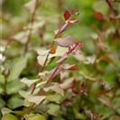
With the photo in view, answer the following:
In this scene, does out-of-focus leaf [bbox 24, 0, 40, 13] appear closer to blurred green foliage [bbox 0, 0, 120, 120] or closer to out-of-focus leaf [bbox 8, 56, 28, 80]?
blurred green foliage [bbox 0, 0, 120, 120]

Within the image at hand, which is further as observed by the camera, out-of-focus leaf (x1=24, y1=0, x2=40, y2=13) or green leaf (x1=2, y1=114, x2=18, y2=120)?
out-of-focus leaf (x1=24, y1=0, x2=40, y2=13)

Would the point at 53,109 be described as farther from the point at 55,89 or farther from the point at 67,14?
the point at 67,14

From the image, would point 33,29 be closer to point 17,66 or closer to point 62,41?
point 17,66

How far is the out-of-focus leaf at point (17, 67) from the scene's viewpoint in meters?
1.00

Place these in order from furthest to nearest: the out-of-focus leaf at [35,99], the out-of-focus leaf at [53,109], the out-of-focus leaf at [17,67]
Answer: the out-of-focus leaf at [17,67] → the out-of-focus leaf at [53,109] → the out-of-focus leaf at [35,99]

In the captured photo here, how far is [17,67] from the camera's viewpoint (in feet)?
3.38

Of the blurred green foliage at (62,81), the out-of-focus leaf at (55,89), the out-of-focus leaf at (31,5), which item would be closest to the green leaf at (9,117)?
the blurred green foliage at (62,81)

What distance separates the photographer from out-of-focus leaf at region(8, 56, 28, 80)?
1.00 m

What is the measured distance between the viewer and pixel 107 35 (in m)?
1.18

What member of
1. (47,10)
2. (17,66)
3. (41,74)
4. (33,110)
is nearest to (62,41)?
(41,74)

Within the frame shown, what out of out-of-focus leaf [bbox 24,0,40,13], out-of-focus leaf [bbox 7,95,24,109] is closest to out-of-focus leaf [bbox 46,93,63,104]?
out-of-focus leaf [bbox 7,95,24,109]

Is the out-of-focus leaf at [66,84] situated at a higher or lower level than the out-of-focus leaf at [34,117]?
lower

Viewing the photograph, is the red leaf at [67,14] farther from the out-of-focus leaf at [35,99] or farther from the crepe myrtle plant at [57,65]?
the out-of-focus leaf at [35,99]

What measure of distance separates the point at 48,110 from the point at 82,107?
0.13m
